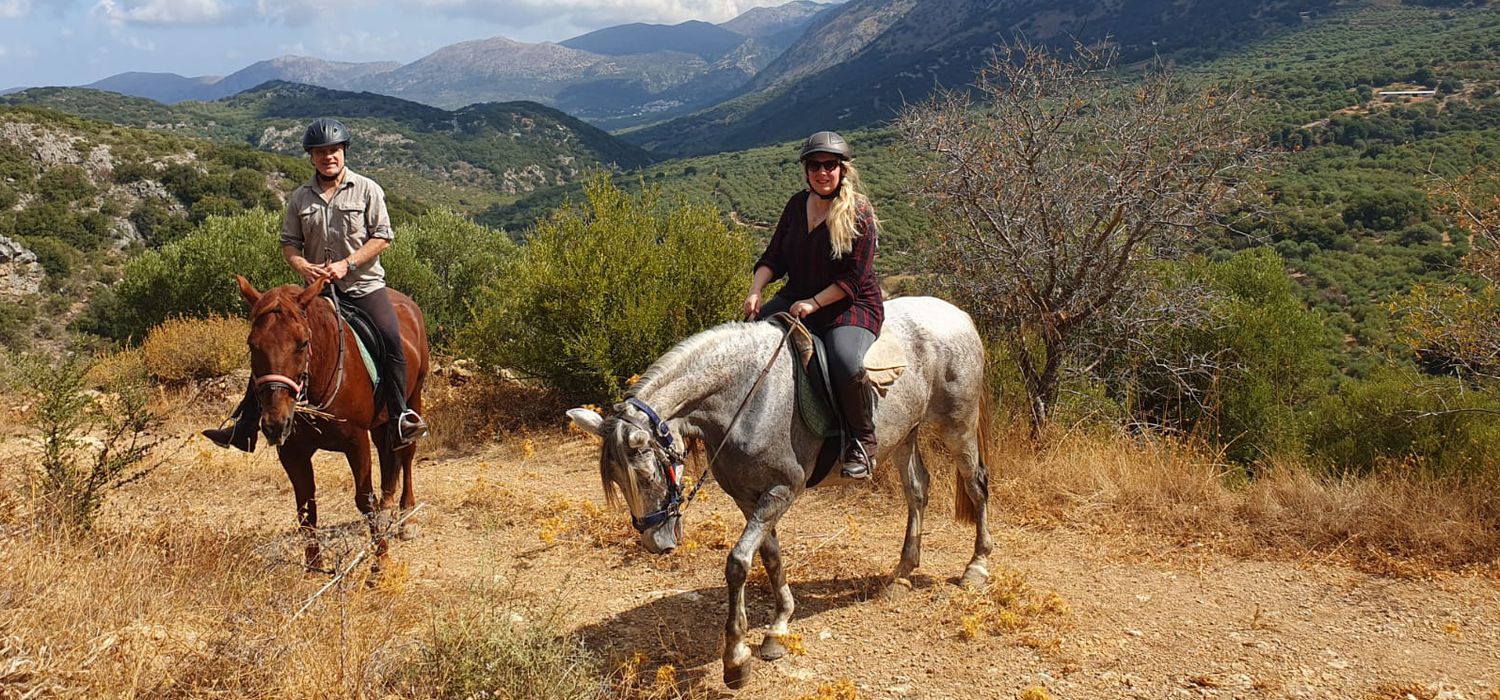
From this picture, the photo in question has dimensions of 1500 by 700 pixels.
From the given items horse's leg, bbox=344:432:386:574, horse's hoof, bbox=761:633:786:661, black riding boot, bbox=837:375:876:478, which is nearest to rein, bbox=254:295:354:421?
horse's leg, bbox=344:432:386:574

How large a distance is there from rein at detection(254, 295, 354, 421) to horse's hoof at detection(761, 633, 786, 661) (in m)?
2.90

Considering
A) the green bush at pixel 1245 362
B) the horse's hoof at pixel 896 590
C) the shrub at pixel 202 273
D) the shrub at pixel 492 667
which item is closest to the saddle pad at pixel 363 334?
the shrub at pixel 492 667

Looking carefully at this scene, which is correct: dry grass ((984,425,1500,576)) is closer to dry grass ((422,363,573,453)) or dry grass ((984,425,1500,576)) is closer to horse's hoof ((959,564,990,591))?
horse's hoof ((959,564,990,591))

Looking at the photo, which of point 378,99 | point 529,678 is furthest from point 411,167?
point 529,678

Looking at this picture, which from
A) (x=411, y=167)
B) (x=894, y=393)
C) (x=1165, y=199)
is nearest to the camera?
(x=894, y=393)

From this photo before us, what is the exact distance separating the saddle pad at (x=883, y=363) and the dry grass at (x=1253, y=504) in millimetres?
2566

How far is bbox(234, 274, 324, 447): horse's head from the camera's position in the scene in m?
4.18

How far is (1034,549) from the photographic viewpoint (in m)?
5.60

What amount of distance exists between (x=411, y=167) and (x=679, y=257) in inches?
4612

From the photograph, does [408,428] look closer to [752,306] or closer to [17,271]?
[752,306]

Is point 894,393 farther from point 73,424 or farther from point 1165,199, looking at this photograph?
point 73,424

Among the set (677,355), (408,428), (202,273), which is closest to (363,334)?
(408,428)

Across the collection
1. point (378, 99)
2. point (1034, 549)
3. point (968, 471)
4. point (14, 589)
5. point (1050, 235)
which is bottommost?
point (1034, 549)

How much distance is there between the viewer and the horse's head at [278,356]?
4.18 m
